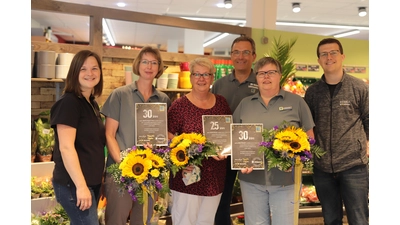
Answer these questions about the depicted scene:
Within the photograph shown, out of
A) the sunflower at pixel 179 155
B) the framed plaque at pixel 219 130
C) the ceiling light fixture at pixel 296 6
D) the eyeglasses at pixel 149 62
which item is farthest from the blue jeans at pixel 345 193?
the ceiling light fixture at pixel 296 6

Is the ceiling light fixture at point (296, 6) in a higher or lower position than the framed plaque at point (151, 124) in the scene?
higher

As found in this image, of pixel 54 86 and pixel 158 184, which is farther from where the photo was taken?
pixel 54 86

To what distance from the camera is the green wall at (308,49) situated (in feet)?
18.9

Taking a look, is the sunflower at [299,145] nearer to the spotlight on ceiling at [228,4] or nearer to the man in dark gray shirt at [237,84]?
the man in dark gray shirt at [237,84]

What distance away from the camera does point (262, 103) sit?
310 cm

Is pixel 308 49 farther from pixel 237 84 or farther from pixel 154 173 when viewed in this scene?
pixel 154 173

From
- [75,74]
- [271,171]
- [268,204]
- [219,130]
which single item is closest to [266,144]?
[271,171]

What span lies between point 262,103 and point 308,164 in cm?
59

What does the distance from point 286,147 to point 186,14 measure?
8532mm

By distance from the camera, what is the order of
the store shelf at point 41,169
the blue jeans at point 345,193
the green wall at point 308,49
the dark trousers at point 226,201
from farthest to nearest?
the green wall at point 308,49
the store shelf at point 41,169
the dark trousers at point 226,201
the blue jeans at point 345,193

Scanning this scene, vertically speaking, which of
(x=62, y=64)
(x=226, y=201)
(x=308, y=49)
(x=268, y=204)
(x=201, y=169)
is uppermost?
(x=308, y=49)

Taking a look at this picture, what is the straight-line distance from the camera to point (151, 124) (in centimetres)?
296

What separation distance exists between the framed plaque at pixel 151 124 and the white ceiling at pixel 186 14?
685 centimetres

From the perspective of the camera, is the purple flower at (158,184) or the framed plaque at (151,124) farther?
the framed plaque at (151,124)
